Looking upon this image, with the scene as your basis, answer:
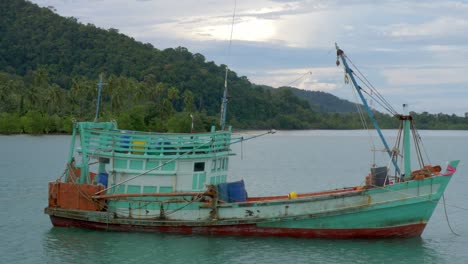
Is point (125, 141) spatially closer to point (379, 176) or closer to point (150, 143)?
point (150, 143)

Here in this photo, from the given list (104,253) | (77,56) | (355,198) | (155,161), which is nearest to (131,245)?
(104,253)

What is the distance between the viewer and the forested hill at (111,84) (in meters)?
96.1

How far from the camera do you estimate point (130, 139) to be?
2356 cm

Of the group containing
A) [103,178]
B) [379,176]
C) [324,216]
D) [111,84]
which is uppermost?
[111,84]

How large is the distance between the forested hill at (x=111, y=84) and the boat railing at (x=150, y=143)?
64.1m

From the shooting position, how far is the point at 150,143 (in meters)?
23.5

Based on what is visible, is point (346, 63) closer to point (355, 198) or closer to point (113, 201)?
point (355, 198)

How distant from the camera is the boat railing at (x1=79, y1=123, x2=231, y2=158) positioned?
2338 cm

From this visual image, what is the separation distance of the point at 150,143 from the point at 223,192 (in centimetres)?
306

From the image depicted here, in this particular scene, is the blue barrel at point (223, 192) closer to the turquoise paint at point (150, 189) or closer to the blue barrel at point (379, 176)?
the turquoise paint at point (150, 189)

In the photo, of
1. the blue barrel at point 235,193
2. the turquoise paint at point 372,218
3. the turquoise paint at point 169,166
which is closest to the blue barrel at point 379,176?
the turquoise paint at point 372,218

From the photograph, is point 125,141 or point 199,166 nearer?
point 199,166

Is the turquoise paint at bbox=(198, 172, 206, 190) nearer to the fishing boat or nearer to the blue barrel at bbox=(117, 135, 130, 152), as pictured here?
the fishing boat

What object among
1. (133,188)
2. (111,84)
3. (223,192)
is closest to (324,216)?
(223,192)
